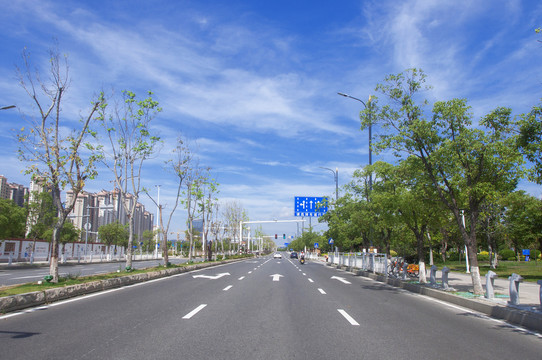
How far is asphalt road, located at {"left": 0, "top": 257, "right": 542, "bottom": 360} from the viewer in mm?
6219

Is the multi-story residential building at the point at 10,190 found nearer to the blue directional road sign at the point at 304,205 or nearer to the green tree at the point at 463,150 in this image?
the blue directional road sign at the point at 304,205

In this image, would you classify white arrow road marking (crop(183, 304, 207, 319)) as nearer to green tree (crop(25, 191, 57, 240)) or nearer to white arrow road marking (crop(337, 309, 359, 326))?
white arrow road marking (crop(337, 309, 359, 326))

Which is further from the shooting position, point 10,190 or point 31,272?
point 10,190

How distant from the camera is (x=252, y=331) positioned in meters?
7.84

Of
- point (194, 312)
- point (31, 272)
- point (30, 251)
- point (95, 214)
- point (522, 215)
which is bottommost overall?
point (31, 272)

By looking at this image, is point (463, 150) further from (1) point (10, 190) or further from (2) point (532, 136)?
(1) point (10, 190)

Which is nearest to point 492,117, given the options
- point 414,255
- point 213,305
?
point 213,305

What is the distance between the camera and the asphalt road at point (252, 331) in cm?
622

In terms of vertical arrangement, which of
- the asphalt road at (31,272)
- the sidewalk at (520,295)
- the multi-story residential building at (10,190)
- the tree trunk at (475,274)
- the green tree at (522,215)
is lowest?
the asphalt road at (31,272)

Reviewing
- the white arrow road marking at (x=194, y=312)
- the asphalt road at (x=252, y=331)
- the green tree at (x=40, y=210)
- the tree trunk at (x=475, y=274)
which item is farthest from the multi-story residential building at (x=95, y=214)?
the tree trunk at (x=475, y=274)

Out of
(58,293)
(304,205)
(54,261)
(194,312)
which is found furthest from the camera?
(304,205)

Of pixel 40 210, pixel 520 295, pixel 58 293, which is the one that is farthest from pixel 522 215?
pixel 40 210

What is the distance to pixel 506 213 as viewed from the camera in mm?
36938

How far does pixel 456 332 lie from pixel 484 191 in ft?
25.1
